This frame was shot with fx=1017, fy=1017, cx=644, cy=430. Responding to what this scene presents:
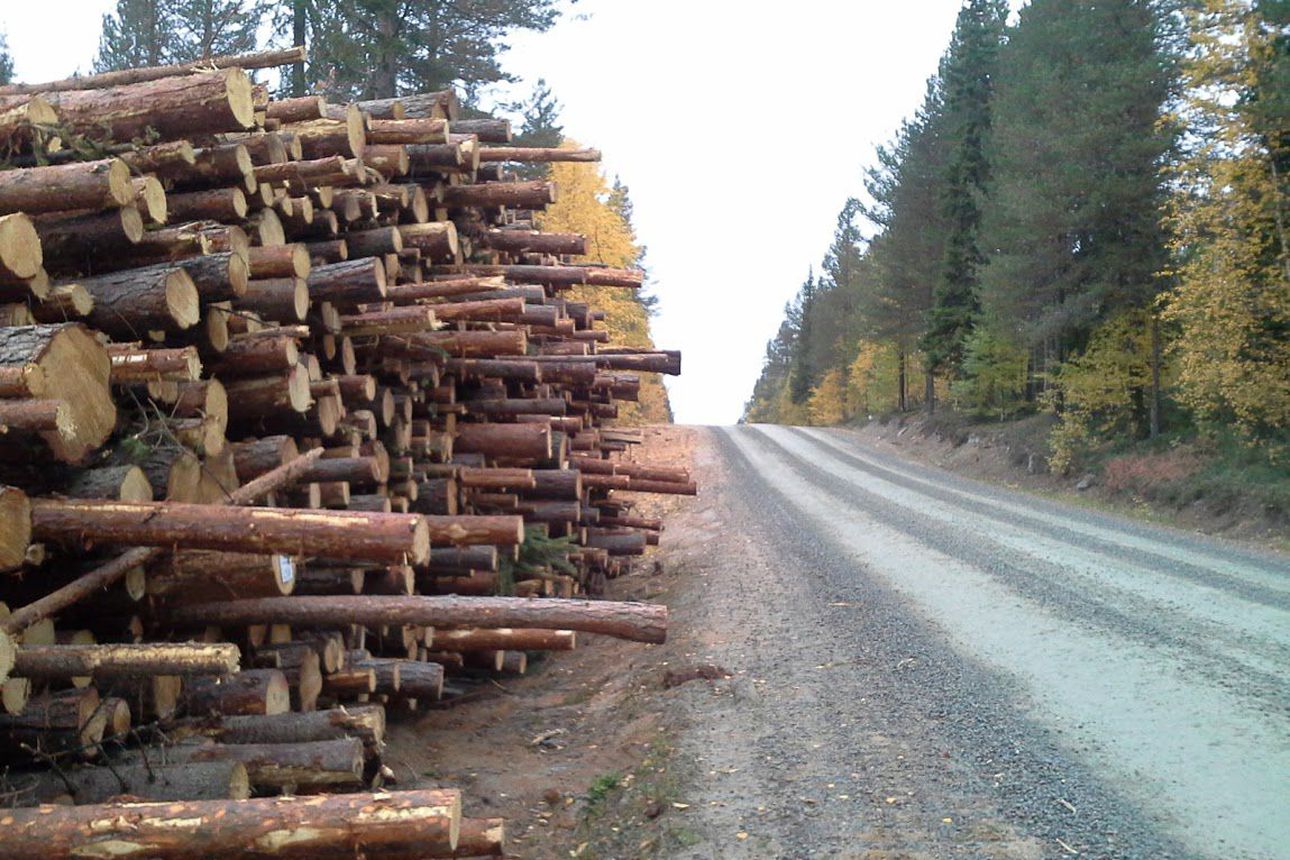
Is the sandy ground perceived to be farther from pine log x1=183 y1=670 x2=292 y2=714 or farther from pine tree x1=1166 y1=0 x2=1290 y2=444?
pine tree x1=1166 y1=0 x2=1290 y2=444

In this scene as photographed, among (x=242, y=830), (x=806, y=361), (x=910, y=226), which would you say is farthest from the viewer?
(x=806, y=361)

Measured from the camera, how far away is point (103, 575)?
4.25 metres

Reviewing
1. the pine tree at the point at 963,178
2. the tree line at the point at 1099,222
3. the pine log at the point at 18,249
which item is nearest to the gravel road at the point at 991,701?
the pine log at the point at 18,249

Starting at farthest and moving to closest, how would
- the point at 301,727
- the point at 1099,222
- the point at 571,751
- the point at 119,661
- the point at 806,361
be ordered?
1. the point at 806,361
2. the point at 1099,222
3. the point at 571,751
4. the point at 301,727
5. the point at 119,661

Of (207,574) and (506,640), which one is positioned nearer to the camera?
(207,574)

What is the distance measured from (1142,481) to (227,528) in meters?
22.3

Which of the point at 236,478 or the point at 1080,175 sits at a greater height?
the point at 1080,175

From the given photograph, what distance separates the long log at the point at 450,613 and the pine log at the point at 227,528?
83 cm

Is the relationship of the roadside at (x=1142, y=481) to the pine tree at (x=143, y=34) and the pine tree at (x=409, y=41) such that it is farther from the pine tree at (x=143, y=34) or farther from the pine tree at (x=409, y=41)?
the pine tree at (x=143, y=34)

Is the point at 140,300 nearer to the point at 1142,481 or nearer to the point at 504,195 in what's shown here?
the point at 504,195

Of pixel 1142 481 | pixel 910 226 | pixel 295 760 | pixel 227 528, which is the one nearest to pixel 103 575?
pixel 227 528

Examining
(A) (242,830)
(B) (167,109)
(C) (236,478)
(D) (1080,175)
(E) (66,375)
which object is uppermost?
(D) (1080,175)

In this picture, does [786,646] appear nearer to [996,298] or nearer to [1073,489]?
[1073,489]

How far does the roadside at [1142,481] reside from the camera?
1817cm
